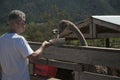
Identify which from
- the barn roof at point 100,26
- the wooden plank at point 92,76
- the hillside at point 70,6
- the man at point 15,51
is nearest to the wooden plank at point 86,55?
the wooden plank at point 92,76

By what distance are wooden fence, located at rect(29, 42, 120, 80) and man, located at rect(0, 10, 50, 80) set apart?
0.67 metres

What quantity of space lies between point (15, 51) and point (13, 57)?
0.07 metres

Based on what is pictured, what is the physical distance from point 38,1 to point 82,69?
4468 cm

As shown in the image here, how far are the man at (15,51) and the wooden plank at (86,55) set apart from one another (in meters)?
0.67

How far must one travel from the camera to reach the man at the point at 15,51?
3764 mm

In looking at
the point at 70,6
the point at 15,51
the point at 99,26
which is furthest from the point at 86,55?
the point at 70,6

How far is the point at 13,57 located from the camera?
3830 millimetres

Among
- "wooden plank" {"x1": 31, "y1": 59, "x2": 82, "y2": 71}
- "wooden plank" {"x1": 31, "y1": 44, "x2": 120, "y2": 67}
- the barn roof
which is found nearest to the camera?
"wooden plank" {"x1": 31, "y1": 44, "x2": 120, "y2": 67}

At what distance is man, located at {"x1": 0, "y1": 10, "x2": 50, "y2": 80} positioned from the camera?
3764 millimetres

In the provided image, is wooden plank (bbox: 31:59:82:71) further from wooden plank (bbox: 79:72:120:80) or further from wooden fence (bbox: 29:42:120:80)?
wooden plank (bbox: 79:72:120:80)

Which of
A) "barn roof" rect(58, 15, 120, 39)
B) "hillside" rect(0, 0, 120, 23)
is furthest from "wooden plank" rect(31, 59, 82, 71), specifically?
"hillside" rect(0, 0, 120, 23)

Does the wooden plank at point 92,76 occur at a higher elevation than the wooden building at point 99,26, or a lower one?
lower

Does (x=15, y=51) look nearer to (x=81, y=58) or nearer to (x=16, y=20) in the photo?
(x=16, y=20)

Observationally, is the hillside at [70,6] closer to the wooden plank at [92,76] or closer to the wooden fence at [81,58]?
the wooden fence at [81,58]
